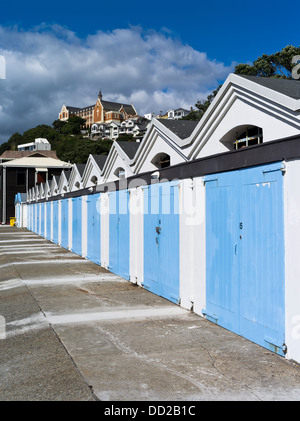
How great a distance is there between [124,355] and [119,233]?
23.6 feet

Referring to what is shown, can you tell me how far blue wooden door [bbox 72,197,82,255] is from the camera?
17.5 metres

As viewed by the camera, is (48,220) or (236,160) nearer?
(236,160)

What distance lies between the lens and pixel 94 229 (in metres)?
15.3

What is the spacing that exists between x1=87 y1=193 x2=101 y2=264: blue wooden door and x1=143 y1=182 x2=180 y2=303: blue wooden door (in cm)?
467

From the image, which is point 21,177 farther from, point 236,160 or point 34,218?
point 236,160

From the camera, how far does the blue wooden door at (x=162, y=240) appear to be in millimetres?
8695

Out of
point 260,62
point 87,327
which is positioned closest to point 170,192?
point 87,327

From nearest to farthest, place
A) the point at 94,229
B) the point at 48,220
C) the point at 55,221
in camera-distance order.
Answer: the point at 94,229 < the point at 55,221 < the point at 48,220

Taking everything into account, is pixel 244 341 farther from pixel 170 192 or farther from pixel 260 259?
pixel 170 192

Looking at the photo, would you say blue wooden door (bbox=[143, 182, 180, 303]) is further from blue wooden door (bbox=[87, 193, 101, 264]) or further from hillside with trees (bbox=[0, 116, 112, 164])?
hillside with trees (bbox=[0, 116, 112, 164])

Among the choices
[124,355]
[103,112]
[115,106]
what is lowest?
[124,355]

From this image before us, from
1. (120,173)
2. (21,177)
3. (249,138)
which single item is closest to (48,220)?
(120,173)

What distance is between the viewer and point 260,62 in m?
43.8

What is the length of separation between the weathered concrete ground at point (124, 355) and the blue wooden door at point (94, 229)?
5.52 m
